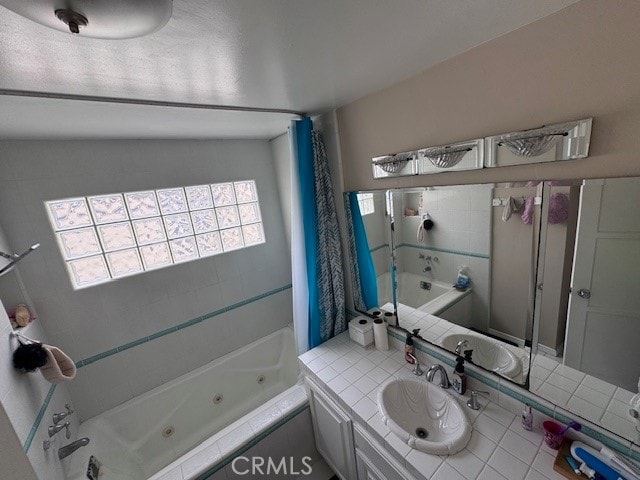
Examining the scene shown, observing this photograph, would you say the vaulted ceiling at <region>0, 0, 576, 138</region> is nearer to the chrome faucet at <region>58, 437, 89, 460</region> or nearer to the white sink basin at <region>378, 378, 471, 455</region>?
the white sink basin at <region>378, 378, 471, 455</region>

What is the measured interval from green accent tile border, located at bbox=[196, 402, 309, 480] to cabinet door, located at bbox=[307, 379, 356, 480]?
0.36ft

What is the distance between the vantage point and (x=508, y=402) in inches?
45.5

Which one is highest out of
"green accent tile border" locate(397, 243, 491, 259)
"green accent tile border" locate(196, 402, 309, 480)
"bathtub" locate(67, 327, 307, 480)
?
"green accent tile border" locate(397, 243, 491, 259)

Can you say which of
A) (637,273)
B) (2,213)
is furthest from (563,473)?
(2,213)

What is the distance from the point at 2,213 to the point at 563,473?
301 centimetres

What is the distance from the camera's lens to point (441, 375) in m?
1.33

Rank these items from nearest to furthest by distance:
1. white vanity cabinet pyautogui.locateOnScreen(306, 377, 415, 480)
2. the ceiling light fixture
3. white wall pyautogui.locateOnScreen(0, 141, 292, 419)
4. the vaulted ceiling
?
the ceiling light fixture → the vaulted ceiling → white vanity cabinet pyautogui.locateOnScreen(306, 377, 415, 480) → white wall pyautogui.locateOnScreen(0, 141, 292, 419)

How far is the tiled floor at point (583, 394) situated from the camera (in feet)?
2.92

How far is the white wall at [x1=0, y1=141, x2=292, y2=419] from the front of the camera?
1639mm

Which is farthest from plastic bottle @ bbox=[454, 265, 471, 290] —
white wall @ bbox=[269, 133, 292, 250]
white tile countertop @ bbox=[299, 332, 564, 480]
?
white wall @ bbox=[269, 133, 292, 250]

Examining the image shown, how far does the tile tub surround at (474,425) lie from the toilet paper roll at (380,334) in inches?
2.9

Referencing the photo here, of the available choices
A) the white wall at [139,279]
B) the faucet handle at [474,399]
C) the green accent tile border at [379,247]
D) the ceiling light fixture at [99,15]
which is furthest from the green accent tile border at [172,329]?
the ceiling light fixture at [99,15]

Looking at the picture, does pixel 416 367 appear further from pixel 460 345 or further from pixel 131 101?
pixel 131 101

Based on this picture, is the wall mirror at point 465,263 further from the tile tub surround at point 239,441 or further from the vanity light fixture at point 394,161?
the tile tub surround at point 239,441
